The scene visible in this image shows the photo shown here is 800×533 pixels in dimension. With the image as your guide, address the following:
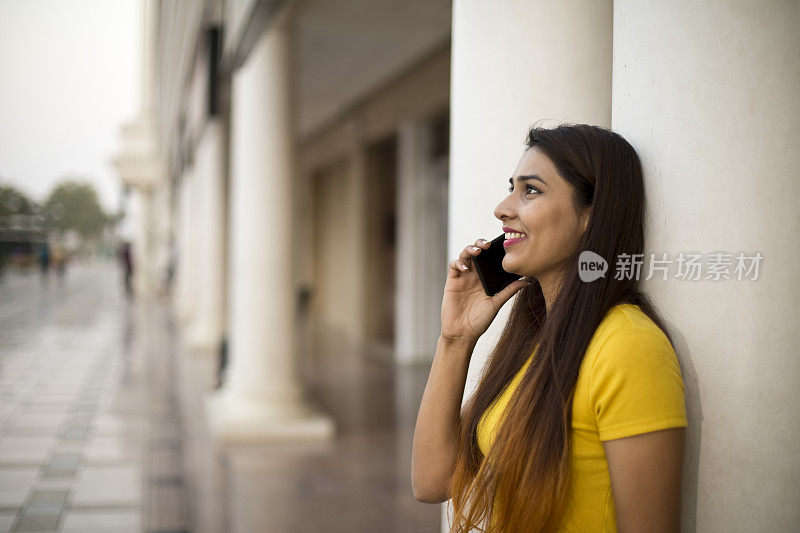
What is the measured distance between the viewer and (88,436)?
20.9 ft

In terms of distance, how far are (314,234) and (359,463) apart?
48.2ft

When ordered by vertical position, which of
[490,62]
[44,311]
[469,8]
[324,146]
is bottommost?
[44,311]

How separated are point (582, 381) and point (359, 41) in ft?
25.0

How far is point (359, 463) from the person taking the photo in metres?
5.57

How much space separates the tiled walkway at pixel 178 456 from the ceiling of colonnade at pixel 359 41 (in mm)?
3486

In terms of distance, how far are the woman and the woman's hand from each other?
14cm

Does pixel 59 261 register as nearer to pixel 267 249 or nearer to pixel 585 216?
pixel 267 249

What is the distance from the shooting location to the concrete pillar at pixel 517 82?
1962mm

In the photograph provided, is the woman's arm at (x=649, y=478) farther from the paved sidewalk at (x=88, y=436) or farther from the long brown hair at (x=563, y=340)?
the paved sidewalk at (x=88, y=436)

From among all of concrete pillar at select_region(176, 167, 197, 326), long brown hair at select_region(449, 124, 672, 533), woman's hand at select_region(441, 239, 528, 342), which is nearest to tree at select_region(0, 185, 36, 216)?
concrete pillar at select_region(176, 167, 197, 326)

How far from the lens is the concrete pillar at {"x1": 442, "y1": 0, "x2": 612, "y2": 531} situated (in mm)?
1962

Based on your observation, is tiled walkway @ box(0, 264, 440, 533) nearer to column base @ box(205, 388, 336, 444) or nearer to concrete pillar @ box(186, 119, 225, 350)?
column base @ box(205, 388, 336, 444)

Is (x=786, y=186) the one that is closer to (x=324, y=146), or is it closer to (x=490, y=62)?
(x=490, y=62)

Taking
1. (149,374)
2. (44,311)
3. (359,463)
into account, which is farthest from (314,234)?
(359,463)
